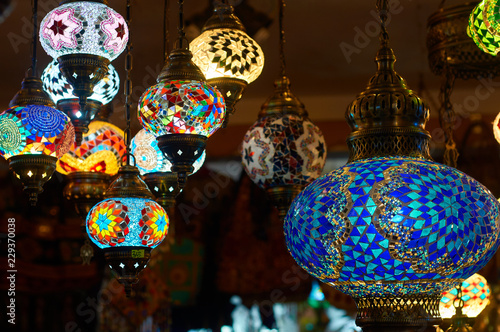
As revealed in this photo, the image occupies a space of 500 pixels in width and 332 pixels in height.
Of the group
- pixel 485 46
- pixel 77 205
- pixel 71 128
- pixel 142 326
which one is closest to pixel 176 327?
pixel 142 326

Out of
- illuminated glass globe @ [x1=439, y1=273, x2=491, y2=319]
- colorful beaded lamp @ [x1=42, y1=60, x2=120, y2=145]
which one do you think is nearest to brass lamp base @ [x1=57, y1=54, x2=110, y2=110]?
colorful beaded lamp @ [x1=42, y1=60, x2=120, y2=145]

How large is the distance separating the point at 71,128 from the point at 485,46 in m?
1.09

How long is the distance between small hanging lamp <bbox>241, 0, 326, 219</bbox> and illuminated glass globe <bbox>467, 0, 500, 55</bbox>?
26.3 inches

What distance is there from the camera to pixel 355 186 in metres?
1.19

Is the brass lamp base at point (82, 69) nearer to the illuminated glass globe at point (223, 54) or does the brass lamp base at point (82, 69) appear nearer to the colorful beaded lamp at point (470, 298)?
the illuminated glass globe at point (223, 54)

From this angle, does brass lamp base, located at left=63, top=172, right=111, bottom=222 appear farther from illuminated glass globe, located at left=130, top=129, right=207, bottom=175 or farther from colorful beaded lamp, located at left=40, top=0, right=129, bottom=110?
colorful beaded lamp, located at left=40, top=0, right=129, bottom=110

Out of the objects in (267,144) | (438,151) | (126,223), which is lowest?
(126,223)

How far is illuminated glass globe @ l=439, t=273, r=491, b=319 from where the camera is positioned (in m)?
2.34

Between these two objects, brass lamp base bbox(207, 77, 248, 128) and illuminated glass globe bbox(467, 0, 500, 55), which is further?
brass lamp base bbox(207, 77, 248, 128)

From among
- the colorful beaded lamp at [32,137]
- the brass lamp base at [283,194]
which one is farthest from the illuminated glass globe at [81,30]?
the brass lamp base at [283,194]

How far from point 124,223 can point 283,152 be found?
1.76 feet

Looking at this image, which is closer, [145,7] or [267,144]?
[267,144]

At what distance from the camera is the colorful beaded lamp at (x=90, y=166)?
2.32m

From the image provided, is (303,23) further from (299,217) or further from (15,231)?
(299,217)
